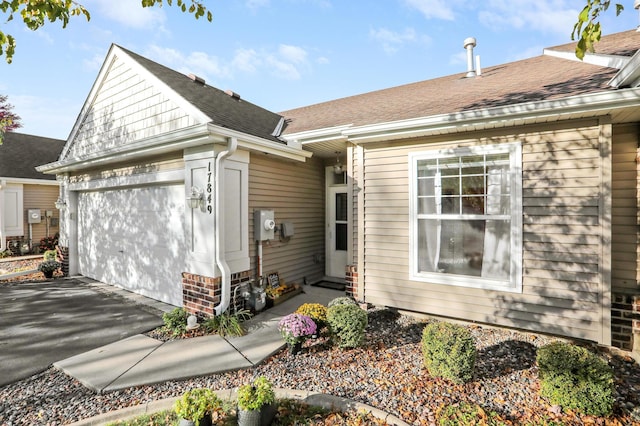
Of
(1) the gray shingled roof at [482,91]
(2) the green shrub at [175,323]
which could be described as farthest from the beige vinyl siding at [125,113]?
(2) the green shrub at [175,323]

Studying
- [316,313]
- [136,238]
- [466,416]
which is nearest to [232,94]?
[136,238]

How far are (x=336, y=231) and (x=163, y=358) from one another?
467 centimetres

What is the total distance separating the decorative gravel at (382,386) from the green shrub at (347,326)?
0.54 ft

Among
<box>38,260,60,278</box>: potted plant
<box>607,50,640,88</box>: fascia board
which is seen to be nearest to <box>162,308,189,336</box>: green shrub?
<box>38,260,60,278</box>: potted plant

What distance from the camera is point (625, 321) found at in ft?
12.6

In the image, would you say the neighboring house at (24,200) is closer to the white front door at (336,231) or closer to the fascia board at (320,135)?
the fascia board at (320,135)

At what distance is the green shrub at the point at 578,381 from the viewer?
2496mm

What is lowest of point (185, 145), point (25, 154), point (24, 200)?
point (24, 200)

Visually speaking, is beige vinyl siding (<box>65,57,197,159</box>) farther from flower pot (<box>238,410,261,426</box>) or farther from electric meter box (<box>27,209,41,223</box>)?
electric meter box (<box>27,209,41,223</box>)

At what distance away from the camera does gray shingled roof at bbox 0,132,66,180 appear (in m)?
11.6

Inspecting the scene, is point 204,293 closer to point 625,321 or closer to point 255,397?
point 255,397

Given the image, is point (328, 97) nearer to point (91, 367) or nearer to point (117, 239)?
point (117, 239)

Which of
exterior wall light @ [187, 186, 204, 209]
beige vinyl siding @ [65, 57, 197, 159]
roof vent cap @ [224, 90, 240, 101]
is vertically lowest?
exterior wall light @ [187, 186, 204, 209]

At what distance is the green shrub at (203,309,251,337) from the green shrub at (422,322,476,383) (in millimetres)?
2766
